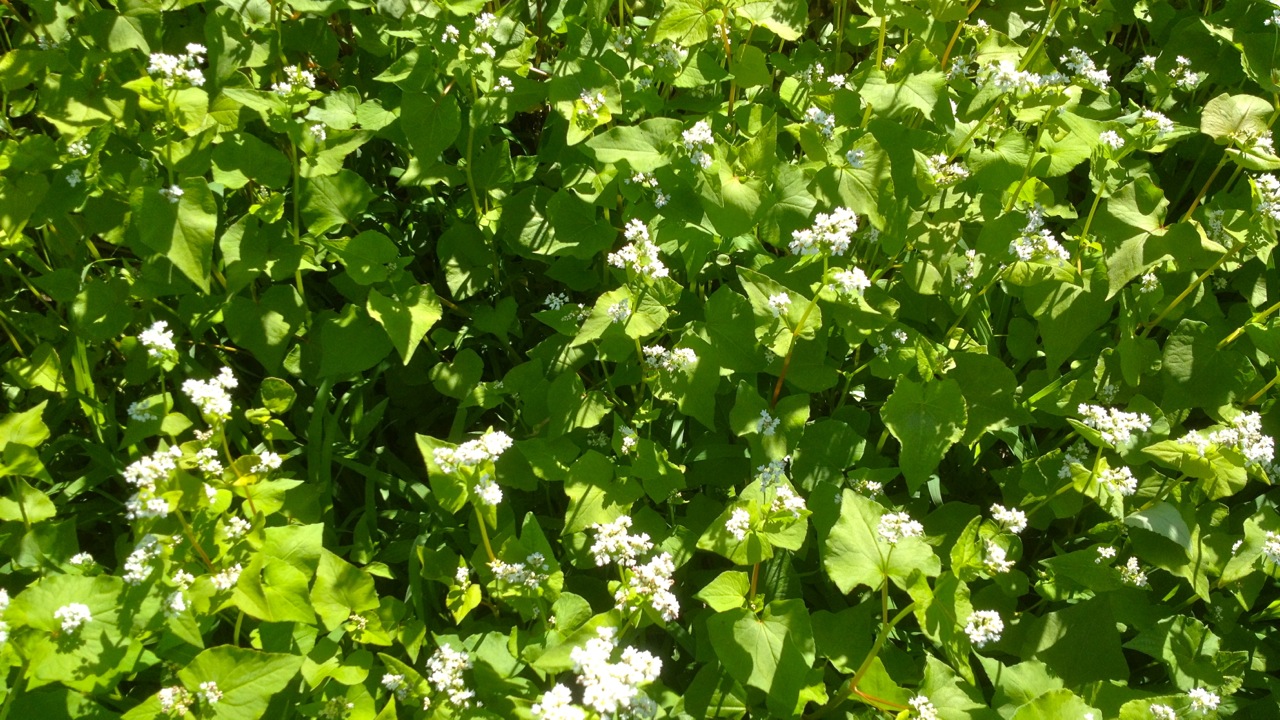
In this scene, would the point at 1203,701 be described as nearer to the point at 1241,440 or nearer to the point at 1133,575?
the point at 1133,575

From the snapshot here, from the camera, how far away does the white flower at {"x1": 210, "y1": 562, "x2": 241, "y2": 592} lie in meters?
2.58

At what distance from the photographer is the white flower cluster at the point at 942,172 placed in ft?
11.1

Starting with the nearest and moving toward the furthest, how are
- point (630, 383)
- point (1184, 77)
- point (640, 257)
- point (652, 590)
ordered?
point (652, 590) → point (640, 257) → point (630, 383) → point (1184, 77)

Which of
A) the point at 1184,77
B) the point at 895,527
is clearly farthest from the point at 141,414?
the point at 1184,77

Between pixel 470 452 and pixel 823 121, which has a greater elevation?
pixel 823 121

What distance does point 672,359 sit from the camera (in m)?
3.10

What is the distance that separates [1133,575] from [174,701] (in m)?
3.31

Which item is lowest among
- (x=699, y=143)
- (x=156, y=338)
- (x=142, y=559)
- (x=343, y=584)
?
(x=343, y=584)

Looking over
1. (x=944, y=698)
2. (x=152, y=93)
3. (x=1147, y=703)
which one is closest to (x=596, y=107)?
(x=152, y=93)

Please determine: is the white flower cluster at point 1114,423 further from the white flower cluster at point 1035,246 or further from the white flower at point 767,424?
the white flower at point 767,424

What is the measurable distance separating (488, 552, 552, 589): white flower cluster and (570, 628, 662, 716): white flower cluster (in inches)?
19.1

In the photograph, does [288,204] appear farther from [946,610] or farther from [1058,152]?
[1058,152]

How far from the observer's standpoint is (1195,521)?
3352 mm

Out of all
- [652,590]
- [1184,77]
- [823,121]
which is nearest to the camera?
[652,590]
